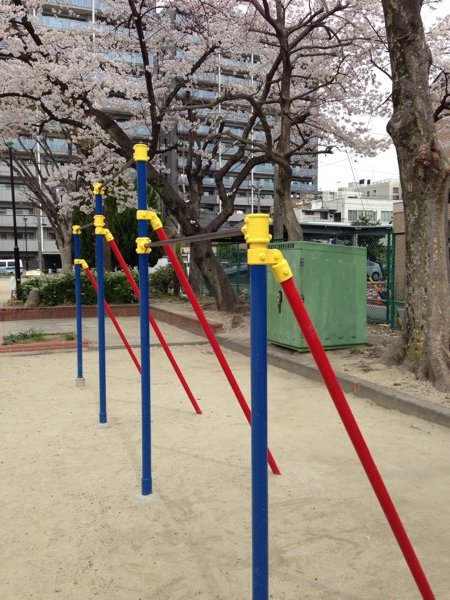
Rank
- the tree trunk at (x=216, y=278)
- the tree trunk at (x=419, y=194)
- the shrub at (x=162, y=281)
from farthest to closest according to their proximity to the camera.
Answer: the shrub at (x=162, y=281) < the tree trunk at (x=216, y=278) < the tree trunk at (x=419, y=194)

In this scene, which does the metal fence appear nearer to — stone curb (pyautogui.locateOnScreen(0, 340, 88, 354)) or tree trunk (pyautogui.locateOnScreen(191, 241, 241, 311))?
tree trunk (pyautogui.locateOnScreen(191, 241, 241, 311))

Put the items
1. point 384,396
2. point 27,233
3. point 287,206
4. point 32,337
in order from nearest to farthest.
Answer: point 384,396, point 32,337, point 287,206, point 27,233

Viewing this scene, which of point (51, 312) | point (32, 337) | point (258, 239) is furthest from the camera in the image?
point (51, 312)

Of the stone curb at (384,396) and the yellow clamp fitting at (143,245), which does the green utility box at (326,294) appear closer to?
the stone curb at (384,396)

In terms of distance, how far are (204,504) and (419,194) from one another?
165 inches

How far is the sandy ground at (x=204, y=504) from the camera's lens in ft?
8.02

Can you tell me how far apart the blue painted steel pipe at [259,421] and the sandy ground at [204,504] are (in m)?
0.60

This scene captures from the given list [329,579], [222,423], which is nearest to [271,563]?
[329,579]

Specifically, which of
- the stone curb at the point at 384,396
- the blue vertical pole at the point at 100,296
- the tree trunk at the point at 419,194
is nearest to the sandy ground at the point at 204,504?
the stone curb at the point at 384,396

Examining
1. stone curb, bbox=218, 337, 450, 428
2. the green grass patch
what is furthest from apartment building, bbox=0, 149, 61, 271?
stone curb, bbox=218, 337, 450, 428

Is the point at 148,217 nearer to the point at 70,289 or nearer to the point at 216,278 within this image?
the point at 216,278

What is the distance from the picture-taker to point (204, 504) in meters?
3.22

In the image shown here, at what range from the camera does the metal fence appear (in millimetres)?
9485

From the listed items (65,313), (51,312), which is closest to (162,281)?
(65,313)
